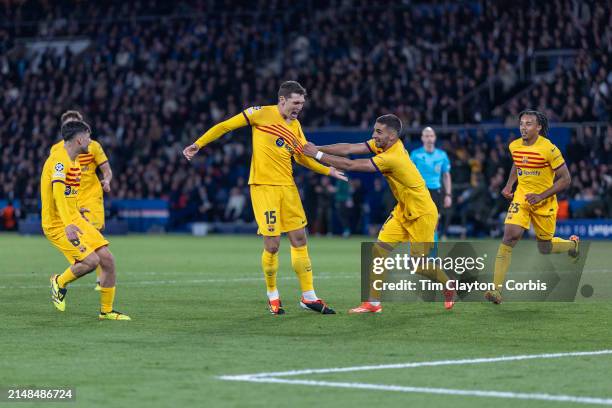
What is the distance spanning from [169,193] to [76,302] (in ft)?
78.8

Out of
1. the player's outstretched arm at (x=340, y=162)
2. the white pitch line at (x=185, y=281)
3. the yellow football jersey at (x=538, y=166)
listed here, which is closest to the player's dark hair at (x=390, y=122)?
the player's outstretched arm at (x=340, y=162)

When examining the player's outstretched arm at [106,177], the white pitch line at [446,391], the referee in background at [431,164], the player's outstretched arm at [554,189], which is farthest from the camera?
the referee in background at [431,164]

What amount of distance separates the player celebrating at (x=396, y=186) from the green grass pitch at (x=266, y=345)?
654 mm

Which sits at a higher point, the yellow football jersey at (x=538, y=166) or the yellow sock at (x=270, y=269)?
the yellow football jersey at (x=538, y=166)

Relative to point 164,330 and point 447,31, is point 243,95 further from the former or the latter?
point 164,330

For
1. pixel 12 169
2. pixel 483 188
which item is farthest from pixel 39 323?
pixel 12 169

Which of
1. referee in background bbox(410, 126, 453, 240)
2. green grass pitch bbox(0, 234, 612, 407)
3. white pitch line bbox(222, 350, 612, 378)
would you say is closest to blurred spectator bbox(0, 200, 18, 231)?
green grass pitch bbox(0, 234, 612, 407)

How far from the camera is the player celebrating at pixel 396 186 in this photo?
43.4ft

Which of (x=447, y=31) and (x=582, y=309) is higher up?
(x=447, y=31)

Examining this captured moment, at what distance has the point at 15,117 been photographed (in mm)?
43906

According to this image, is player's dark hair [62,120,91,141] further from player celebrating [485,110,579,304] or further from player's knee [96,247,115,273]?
Result: player celebrating [485,110,579,304]

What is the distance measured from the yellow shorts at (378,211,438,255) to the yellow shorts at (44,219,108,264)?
3.11 m

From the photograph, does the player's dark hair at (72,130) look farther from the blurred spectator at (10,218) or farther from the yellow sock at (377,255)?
the blurred spectator at (10,218)

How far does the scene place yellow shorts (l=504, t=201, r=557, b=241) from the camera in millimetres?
14609
